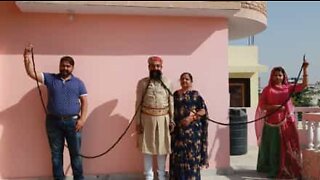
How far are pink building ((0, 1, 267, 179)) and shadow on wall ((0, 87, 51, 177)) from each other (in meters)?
0.01

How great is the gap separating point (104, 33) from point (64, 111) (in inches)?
52.3

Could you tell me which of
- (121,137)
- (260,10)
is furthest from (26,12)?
(260,10)

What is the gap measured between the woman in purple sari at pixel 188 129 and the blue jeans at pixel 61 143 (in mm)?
1308

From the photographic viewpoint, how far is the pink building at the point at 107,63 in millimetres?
5395

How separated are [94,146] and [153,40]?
176 centimetres

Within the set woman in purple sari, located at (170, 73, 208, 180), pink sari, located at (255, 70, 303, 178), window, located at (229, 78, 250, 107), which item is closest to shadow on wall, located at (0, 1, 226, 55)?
woman in purple sari, located at (170, 73, 208, 180)

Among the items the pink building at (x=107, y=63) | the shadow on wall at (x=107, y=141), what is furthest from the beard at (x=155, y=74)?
the shadow on wall at (x=107, y=141)

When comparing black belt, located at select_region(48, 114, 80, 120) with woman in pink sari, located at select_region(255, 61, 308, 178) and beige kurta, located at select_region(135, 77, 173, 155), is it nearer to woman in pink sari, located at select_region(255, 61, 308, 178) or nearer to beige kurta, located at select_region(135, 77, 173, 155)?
beige kurta, located at select_region(135, 77, 173, 155)

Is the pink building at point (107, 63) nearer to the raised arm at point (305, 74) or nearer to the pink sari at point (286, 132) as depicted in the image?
the pink sari at point (286, 132)

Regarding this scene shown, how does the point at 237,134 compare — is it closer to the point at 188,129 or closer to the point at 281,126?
the point at 281,126

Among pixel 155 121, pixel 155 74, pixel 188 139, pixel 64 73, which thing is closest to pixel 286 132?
pixel 188 139

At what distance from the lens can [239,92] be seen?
479 inches

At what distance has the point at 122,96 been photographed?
5.61 metres

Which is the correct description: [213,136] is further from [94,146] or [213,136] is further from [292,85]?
[94,146]
